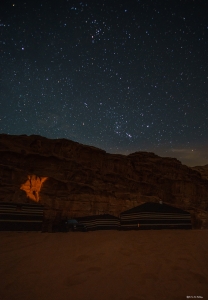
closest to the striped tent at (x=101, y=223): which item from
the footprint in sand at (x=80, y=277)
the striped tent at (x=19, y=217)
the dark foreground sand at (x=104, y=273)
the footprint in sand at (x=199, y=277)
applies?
the striped tent at (x=19, y=217)

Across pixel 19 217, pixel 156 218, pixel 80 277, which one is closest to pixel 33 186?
pixel 19 217

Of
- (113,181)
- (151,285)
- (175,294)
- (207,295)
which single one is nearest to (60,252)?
(151,285)

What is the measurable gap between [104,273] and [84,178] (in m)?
31.1

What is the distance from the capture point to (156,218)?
10352 mm

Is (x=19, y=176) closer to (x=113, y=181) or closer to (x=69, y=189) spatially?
(x=69, y=189)

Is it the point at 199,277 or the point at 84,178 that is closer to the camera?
the point at 199,277

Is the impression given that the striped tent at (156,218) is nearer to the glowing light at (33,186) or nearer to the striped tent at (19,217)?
the striped tent at (19,217)

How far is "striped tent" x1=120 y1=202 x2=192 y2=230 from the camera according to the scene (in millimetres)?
10289

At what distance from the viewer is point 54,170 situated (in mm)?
32156

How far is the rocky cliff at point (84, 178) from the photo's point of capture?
28.0 m

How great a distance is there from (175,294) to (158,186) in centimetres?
4320

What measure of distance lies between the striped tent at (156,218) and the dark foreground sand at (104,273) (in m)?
5.41

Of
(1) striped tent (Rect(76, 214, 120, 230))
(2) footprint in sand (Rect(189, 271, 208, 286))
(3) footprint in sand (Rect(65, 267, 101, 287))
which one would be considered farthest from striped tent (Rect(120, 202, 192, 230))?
(3) footprint in sand (Rect(65, 267, 101, 287))

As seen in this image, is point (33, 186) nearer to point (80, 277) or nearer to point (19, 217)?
point (19, 217)
